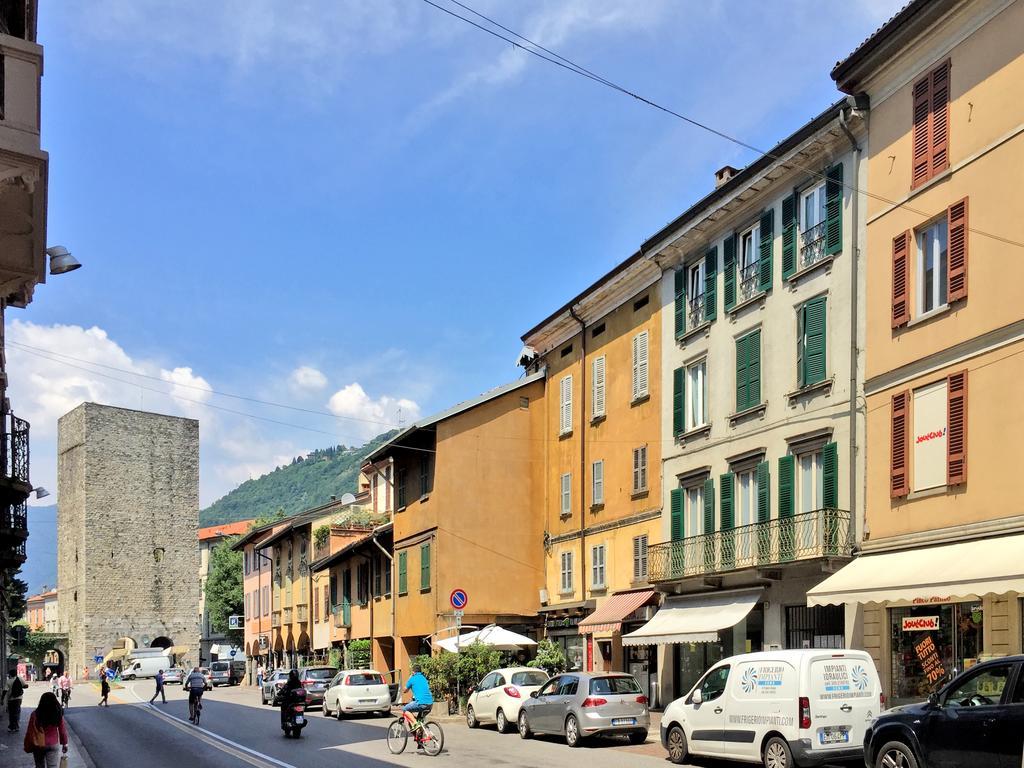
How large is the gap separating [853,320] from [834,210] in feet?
7.67

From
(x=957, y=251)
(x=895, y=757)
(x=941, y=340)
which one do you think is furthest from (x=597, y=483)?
(x=895, y=757)

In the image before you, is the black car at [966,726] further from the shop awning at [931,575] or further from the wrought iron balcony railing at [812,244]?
the wrought iron balcony railing at [812,244]

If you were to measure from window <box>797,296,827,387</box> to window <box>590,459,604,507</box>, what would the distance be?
32.7 feet

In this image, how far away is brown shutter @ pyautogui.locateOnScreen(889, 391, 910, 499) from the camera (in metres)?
21.0

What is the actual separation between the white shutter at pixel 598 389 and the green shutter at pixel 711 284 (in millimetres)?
6138

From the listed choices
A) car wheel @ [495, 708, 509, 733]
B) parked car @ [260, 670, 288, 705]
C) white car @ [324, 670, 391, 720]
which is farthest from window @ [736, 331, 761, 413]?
parked car @ [260, 670, 288, 705]

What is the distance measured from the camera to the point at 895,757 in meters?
13.9

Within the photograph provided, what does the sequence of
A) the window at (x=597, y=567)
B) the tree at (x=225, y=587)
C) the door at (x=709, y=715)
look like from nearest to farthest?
the door at (x=709, y=715) < the window at (x=597, y=567) < the tree at (x=225, y=587)

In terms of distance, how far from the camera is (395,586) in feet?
136

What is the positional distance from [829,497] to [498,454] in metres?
16.0

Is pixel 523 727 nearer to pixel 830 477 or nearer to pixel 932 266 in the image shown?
pixel 830 477

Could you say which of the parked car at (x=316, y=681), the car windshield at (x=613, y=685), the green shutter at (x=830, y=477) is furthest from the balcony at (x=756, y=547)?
the parked car at (x=316, y=681)

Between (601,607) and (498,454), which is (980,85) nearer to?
(601,607)

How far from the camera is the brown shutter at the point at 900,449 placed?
2102cm
